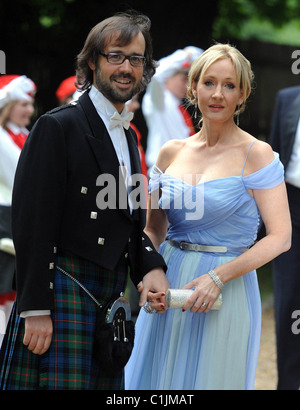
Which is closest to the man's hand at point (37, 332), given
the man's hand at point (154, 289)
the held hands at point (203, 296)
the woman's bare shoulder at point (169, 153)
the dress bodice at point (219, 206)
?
the man's hand at point (154, 289)

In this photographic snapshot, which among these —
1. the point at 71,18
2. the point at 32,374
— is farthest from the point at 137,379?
the point at 71,18

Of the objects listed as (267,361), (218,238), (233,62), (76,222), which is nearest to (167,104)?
(267,361)

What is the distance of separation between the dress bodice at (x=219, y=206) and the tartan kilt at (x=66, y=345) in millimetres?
575

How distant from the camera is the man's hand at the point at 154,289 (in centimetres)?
323

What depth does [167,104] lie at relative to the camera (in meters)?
7.01

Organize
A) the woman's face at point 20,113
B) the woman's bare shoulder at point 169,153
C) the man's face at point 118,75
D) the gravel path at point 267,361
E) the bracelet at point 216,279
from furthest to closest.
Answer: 1. the gravel path at point 267,361
2. the woman's face at point 20,113
3. the woman's bare shoulder at point 169,153
4. the bracelet at point 216,279
5. the man's face at point 118,75

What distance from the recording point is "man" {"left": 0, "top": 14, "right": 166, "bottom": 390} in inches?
114

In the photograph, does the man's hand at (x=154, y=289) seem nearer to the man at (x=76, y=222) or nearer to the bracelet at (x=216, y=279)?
the man at (x=76, y=222)

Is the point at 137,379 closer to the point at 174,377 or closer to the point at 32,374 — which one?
the point at 174,377

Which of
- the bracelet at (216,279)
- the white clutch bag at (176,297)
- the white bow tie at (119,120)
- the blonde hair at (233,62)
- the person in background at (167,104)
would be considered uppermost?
the person in background at (167,104)

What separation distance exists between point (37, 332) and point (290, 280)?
2.49 meters

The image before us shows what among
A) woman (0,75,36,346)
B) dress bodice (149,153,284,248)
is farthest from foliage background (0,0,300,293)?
dress bodice (149,153,284,248)

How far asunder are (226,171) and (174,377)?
3.26 ft

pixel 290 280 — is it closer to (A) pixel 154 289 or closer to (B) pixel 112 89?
(A) pixel 154 289
